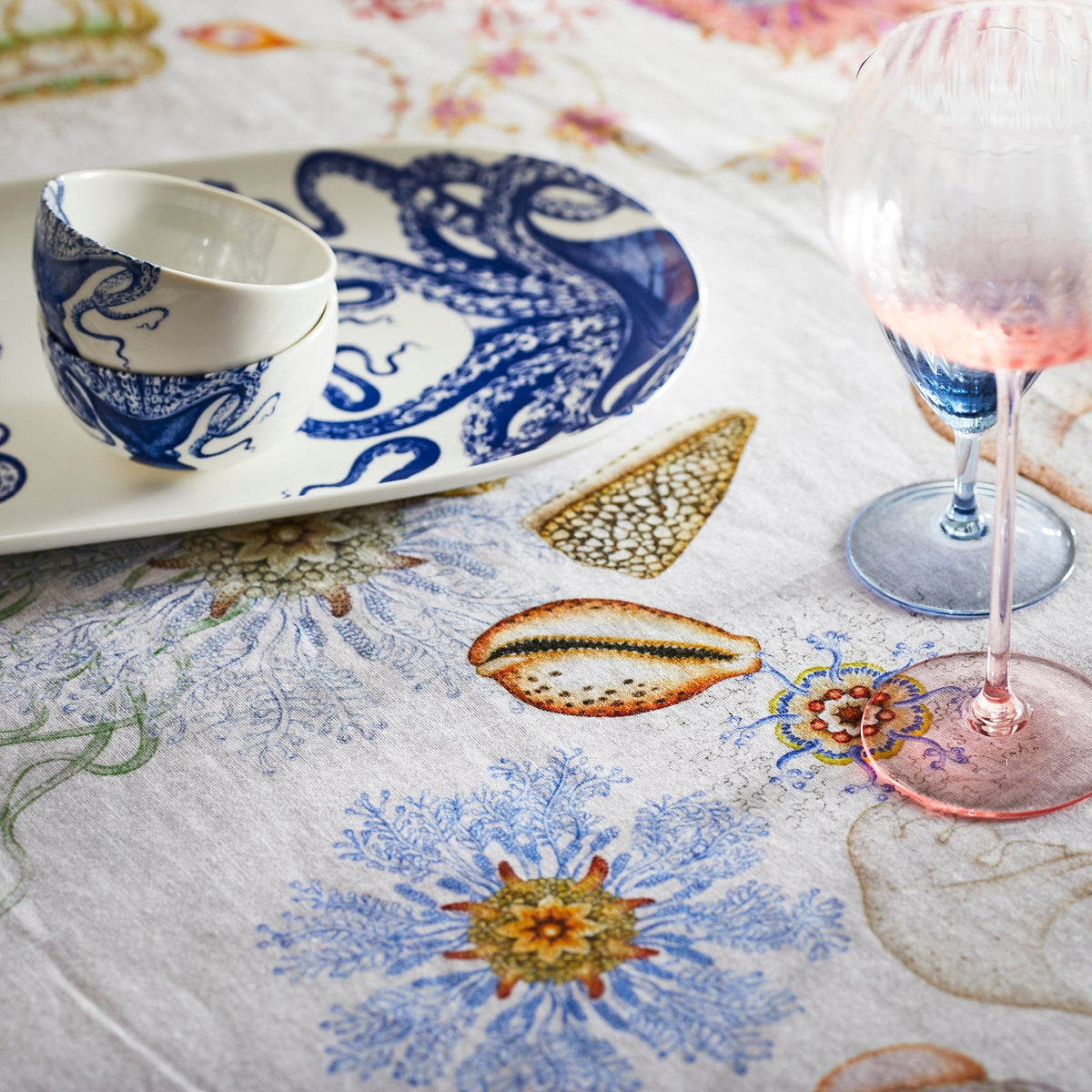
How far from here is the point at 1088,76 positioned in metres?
0.33

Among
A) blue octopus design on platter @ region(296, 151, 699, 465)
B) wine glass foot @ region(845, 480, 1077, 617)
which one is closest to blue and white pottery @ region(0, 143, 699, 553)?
blue octopus design on platter @ region(296, 151, 699, 465)

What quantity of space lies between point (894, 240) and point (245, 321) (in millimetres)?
264

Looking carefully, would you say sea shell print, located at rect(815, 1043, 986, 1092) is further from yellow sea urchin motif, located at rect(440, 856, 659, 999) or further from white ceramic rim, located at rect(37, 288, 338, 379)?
white ceramic rim, located at rect(37, 288, 338, 379)

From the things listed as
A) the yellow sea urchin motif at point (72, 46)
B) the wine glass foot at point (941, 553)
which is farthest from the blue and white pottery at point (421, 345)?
the yellow sea urchin motif at point (72, 46)

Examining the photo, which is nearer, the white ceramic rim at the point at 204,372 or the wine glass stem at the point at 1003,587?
the wine glass stem at the point at 1003,587

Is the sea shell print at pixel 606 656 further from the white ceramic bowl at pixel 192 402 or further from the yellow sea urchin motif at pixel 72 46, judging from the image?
the yellow sea urchin motif at pixel 72 46

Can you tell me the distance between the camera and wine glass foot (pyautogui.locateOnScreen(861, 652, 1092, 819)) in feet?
1.24

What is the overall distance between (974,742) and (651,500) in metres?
0.17

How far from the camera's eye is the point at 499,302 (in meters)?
0.63

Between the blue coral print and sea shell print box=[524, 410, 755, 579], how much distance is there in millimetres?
115

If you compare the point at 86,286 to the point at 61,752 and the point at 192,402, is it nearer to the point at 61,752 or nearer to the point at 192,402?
the point at 192,402

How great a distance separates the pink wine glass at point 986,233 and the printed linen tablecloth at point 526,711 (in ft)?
0.06

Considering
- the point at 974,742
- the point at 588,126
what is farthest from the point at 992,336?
→ the point at 588,126

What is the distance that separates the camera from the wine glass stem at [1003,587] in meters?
0.35
